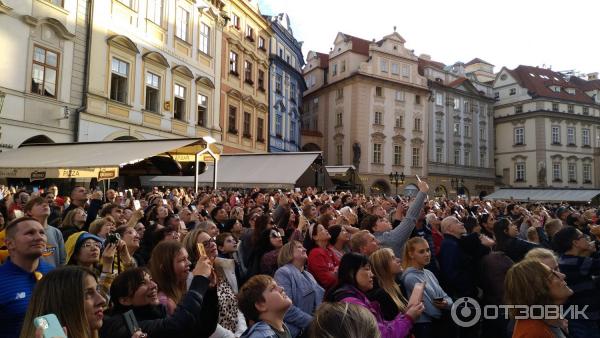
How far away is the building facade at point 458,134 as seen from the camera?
45875 mm

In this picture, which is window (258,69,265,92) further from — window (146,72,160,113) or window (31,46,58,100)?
window (31,46,58,100)

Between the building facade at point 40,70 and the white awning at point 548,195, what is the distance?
106 feet

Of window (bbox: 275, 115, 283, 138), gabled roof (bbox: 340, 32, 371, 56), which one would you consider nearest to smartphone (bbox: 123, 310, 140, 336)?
window (bbox: 275, 115, 283, 138)

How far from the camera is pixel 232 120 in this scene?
26562mm

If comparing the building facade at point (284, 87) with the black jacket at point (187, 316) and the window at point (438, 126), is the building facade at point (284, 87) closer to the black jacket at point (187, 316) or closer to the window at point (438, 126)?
the window at point (438, 126)

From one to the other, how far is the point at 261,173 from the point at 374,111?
83.8 ft

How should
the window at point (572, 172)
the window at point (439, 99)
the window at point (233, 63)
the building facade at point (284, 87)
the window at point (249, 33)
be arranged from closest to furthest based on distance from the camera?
the window at point (233, 63) → the window at point (249, 33) → the building facade at point (284, 87) → the window at point (439, 99) → the window at point (572, 172)

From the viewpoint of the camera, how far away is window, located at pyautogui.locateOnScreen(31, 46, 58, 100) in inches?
592

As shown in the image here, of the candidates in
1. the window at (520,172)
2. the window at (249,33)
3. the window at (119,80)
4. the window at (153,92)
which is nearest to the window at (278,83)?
the window at (249,33)

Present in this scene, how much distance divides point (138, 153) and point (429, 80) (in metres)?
37.5

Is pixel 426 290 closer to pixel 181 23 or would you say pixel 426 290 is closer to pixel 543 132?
pixel 181 23

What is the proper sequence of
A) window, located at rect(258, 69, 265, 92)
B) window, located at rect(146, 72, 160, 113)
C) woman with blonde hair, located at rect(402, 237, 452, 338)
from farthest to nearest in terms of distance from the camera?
window, located at rect(258, 69, 265, 92) < window, located at rect(146, 72, 160, 113) < woman with blonde hair, located at rect(402, 237, 452, 338)

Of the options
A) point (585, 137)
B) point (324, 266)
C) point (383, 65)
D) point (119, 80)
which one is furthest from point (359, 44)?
point (324, 266)

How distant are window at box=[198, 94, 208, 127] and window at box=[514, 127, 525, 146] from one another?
134ft
